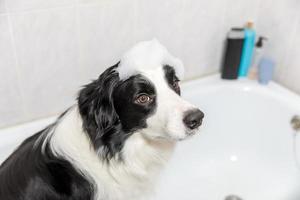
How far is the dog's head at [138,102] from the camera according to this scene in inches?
42.4

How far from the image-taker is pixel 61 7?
1407mm

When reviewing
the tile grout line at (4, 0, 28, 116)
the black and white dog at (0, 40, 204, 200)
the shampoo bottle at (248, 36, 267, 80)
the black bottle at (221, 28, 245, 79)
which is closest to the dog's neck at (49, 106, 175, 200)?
the black and white dog at (0, 40, 204, 200)

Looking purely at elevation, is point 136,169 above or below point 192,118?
below

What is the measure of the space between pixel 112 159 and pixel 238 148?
112 cm

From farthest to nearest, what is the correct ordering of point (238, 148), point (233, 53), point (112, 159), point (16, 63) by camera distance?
point (238, 148)
point (233, 53)
point (16, 63)
point (112, 159)

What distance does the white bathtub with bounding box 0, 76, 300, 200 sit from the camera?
189 cm

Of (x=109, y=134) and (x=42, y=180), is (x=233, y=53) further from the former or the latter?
(x=42, y=180)

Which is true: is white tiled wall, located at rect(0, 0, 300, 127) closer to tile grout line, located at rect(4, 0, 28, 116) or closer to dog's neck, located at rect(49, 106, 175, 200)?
tile grout line, located at rect(4, 0, 28, 116)

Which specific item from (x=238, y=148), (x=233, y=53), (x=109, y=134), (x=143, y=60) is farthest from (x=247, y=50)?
(x=109, y=134)

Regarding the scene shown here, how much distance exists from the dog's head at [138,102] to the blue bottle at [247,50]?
0.93 meters

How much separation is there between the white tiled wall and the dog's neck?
39 centimetres

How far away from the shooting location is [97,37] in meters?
1.56

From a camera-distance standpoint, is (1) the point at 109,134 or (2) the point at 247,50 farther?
(2) the point at 247,50

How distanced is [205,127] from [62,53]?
3.06 ft
